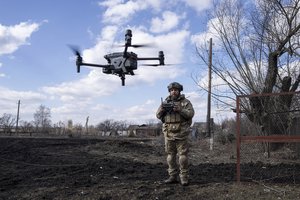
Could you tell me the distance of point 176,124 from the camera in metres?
7.64

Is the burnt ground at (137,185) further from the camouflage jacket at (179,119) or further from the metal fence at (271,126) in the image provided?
the metal fence at (271,126)

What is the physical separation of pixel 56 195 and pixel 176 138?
7.83 ft

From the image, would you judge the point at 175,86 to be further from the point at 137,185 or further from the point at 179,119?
the point at 137,185

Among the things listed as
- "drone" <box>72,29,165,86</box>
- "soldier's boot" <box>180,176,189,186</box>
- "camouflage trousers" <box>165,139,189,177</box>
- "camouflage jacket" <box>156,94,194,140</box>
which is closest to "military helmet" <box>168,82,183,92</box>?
"camouflage jacket" <box>156,94,194,140</box>

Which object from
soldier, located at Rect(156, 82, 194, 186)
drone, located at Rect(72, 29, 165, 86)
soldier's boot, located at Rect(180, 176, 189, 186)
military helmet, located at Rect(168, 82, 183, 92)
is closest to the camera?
soldier's boot, located at Rect(180, 176, 189, 186)

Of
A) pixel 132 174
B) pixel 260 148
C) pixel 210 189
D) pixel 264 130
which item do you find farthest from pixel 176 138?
pixel 260 148

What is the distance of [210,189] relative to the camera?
6.97 metres

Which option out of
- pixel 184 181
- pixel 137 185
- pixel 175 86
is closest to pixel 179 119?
pixel 175 86

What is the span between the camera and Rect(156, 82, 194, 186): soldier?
752 cm

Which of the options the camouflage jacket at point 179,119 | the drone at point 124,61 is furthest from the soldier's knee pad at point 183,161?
the drone at point 124,61

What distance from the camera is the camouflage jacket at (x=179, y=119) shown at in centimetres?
756

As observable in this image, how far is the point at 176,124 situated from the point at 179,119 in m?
0.11

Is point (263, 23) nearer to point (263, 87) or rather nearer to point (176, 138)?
point (263, 87)

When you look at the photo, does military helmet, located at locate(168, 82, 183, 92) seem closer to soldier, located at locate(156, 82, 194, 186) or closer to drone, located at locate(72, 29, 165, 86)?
soldier, located at locate(156, 82, 194, 186)
